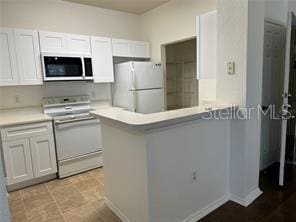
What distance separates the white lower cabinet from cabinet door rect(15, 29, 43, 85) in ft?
2.29

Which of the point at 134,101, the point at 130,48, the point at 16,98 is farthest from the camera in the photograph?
the point at 130,48

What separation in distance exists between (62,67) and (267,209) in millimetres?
3163

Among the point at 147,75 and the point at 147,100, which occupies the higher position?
the point at 147,75

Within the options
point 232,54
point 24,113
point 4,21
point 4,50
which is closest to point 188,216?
point 232,54

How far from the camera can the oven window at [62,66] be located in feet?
9.88

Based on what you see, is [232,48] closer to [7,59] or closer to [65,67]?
[65,67]

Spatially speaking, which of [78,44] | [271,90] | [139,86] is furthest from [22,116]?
[271,90]

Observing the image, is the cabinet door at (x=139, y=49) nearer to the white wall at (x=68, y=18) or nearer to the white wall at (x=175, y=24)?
the white wall at (x=175, y=24)

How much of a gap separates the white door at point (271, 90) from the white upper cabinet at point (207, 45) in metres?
0.81

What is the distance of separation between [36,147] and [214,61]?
8.27 feet

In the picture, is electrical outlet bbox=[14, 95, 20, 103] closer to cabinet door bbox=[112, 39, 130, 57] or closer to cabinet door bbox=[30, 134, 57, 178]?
cabinet door bbox=[30, 134, 57, 178]

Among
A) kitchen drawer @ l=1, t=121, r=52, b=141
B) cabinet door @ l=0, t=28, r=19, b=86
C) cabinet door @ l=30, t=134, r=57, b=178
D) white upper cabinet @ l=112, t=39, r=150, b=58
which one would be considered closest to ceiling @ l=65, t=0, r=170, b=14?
white upper cabinet @ l=112, t=39, r=150, b=58

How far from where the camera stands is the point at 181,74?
554cm

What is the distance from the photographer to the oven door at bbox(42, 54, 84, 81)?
3.00 meters
